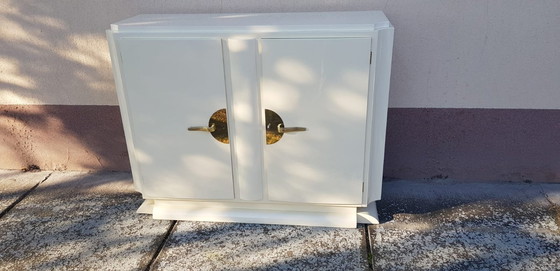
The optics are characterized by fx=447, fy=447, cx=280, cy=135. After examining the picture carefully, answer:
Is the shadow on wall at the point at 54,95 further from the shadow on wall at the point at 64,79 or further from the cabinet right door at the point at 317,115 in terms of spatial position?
the cabinet right door at the point at 317,115

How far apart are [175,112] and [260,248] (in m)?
0.89

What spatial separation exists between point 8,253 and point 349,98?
2.08m

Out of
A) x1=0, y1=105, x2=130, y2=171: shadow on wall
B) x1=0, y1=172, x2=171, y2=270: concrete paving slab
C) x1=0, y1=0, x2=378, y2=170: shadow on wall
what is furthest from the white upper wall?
x1=0, y1=172, x2=171, y2=270: concrete paving slab

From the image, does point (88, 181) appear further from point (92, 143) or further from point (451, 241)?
point (451, 241)

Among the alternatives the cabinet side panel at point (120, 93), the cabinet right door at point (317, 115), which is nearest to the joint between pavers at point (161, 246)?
the cabinet side panel at point (120, 93)

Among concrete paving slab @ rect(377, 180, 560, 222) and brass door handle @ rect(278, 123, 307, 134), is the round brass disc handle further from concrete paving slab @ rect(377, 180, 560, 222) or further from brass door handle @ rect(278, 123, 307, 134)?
concrete paving slab @ rect(377, 180, 560, 222)

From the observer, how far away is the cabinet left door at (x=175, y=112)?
2.31 m

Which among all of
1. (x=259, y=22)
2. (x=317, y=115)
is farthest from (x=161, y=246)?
(x=259, y=22)

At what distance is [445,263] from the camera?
2328mm

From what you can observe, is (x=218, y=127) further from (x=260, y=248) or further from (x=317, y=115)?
(x=260, y=248)

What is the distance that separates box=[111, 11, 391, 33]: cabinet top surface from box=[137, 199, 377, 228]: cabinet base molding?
1.06 meters

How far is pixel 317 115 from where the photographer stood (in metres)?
2.37

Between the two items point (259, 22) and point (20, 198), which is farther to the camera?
point (20, 198)

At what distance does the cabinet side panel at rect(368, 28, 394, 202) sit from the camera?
2.27m
